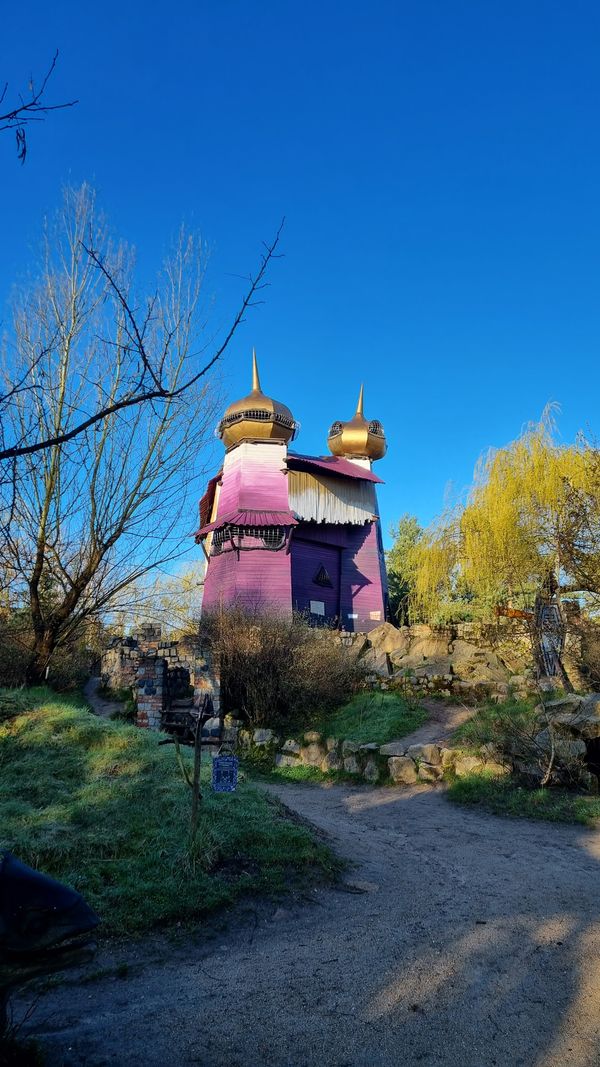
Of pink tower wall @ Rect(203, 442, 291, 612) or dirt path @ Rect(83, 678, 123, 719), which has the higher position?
pink tower wall @ Rect(203, 442, 291, 612)

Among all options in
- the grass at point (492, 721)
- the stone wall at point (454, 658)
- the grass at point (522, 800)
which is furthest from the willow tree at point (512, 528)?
the grass at point (522, 800)

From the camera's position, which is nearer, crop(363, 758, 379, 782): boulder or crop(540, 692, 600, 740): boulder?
crop(540, 692, 600, 740): boulder

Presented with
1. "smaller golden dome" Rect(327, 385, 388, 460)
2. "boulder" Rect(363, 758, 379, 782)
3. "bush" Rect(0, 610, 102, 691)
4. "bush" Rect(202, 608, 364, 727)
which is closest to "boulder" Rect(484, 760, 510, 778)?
"boulder" Rect(363, 758, 379, 782)

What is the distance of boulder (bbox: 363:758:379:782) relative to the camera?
11281 mm

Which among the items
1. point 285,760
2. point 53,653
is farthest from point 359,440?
point 53,653

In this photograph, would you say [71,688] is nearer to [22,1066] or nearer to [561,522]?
[561,522]

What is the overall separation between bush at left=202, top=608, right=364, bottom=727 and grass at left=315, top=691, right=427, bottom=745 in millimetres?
554

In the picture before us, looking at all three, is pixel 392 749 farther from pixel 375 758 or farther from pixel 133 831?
pixel 133 831

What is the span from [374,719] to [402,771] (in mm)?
2772

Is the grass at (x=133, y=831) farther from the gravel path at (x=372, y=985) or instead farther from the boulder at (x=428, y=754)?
the boulder at (x=428, y=754)

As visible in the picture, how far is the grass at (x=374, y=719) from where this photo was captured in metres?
13.0

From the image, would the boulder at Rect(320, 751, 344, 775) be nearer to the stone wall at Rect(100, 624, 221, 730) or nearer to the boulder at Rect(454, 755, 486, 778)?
the boulder at Rect(454, 755, 486, 778)

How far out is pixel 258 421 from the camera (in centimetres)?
2695

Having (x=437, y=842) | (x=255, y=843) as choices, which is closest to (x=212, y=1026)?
(x=255, y=843)
